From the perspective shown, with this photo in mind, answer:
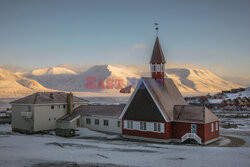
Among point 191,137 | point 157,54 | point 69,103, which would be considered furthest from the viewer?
point 69,103

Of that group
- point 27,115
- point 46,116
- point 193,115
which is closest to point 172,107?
point 193,115

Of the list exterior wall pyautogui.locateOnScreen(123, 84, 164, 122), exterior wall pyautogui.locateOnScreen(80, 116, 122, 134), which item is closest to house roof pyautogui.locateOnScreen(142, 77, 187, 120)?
exterior wall pyautogui.locateOnScreen(123, 84, 164, 122)

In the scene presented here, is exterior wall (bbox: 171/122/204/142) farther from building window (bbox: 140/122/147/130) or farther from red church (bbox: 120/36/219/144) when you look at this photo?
building window (bbox: 140/122/147/130)

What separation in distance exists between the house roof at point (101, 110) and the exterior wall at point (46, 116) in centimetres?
336

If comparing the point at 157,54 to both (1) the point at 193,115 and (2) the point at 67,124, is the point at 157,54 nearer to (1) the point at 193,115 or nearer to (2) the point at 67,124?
(1) the point at 193,115

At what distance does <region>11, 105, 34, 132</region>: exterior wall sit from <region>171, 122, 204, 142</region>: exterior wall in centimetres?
2291

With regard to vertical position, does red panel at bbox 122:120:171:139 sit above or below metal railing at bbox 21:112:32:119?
below

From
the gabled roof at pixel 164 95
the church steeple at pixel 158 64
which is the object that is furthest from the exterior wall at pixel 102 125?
the church steeple at pixel 158 64

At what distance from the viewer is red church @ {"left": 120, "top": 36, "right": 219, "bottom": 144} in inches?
1252

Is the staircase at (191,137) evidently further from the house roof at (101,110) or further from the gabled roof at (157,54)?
the gabled roof at (157,54)

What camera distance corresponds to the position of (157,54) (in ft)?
123

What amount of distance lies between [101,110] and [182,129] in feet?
48.9

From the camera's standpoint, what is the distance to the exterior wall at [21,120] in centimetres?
4131

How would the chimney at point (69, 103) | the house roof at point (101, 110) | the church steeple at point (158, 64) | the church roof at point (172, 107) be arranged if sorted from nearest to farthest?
the church roof at point (172, 107) < the church steeple at point (158, 64) < the house roof at point (101, 110) < the chimney at point (69, 103)
